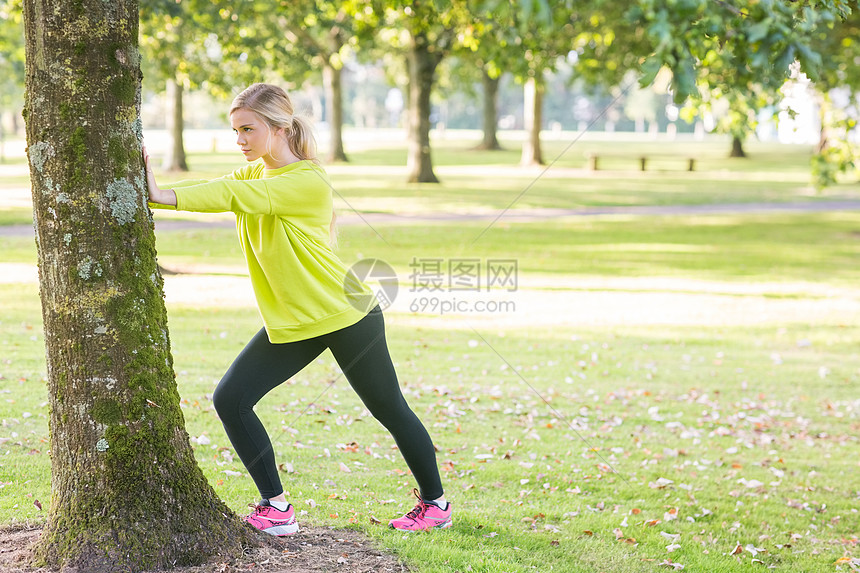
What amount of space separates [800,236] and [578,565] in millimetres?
18408

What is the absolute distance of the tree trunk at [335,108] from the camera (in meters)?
34.4

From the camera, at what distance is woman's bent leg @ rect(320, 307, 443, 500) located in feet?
11.3

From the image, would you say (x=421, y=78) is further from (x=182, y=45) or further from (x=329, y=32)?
(x=182, y=45)

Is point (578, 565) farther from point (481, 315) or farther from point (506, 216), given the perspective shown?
point (506, 216)

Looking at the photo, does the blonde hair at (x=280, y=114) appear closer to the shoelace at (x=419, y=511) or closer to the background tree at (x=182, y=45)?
the shoelace at (x=419, y=511)

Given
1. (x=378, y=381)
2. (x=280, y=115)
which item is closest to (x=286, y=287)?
(x=378, y=381)

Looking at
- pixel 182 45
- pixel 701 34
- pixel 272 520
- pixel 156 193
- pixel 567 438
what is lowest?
pixel 567 438

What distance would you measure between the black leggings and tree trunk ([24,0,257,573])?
28 cm

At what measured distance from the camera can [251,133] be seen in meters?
3.36

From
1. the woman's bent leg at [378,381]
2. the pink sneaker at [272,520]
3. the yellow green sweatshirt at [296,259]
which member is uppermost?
the yellow green sweatshirt at [296,259]

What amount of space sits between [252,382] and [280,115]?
1.06 metres

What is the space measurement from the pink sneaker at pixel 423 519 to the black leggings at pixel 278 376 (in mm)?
586

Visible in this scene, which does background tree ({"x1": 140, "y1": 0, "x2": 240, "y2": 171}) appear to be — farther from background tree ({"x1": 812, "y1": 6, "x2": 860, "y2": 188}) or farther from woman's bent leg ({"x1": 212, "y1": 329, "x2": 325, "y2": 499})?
background tree ({"x1": 812, "y1": 6, "x2": 860, "y2": 188})

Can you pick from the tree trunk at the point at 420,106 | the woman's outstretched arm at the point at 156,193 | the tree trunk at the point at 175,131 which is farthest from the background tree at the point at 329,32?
the woman's outstretched arm at the point at 156,193
